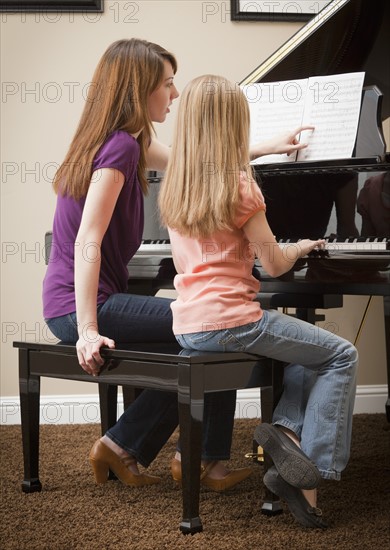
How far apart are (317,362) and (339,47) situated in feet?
4.28

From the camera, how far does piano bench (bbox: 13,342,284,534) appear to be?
6.42ft

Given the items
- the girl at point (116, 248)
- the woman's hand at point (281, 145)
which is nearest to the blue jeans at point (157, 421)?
the girl at point (116, 248)

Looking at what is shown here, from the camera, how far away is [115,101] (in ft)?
7.39

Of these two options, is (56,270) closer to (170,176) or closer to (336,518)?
(170,176)

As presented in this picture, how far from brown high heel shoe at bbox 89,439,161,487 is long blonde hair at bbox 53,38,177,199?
706 millimetres

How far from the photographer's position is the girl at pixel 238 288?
1972 mm

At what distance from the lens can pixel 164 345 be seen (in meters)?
2.17

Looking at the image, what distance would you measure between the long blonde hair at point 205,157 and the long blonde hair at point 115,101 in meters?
0.23

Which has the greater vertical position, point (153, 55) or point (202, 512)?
point (153, 55)

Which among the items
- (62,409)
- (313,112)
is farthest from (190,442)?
(62,409)

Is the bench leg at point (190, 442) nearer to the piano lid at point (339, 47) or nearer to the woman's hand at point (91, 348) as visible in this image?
the woman's hand at point (91, 348)

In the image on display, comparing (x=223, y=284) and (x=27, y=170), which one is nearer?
(x=223, y=284)

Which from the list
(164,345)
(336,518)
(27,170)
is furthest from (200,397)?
(27,170)

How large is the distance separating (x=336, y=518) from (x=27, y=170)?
77.7 inches
